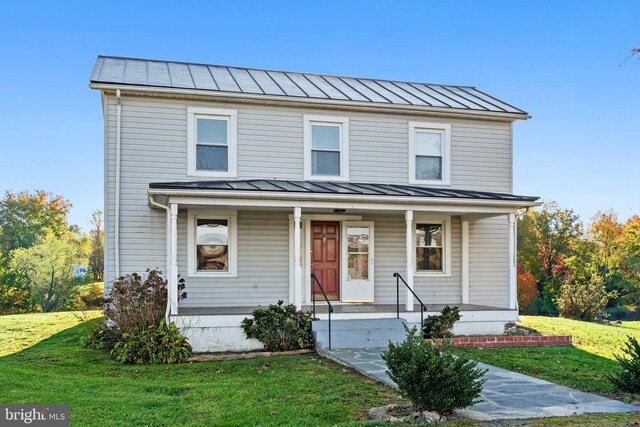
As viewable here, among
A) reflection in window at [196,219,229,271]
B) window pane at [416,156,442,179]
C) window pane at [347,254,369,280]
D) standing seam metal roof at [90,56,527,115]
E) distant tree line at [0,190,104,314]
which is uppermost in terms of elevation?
standing seam metal roof at [90,56,527,115]

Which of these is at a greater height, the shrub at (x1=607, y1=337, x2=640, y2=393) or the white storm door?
the white storm door

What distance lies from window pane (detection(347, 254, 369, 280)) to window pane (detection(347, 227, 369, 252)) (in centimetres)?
18

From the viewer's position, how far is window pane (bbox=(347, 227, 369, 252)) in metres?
13.8

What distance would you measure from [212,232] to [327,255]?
9.56ft

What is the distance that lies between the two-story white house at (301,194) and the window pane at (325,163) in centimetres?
3

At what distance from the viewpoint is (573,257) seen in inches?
1384

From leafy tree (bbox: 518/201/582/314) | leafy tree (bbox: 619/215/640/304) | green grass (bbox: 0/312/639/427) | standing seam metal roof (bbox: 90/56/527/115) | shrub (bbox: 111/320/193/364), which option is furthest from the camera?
leafy tree (bbox: 518/201/582/314)

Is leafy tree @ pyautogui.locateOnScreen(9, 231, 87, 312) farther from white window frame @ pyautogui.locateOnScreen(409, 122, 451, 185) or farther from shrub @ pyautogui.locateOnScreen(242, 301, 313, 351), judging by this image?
white window frame @ pyautogui.locateOnScreen(409, 122, 451, 185)

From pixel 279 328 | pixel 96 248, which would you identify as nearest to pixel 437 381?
pixel 279 328

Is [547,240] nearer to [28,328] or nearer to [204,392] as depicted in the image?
[28,328]

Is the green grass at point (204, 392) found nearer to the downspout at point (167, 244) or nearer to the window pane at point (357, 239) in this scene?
the downspout at point (167, 244)

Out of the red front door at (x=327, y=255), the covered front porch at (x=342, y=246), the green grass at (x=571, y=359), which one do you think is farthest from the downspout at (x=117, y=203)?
the green grass at (x=571, y=359)

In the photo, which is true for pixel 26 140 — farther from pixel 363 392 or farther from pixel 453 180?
pixel 363 392

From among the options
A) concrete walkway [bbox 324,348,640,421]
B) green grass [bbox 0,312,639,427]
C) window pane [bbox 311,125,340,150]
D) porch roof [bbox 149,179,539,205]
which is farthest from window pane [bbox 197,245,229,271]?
concrete walkway [bbox 324,348,640,421]
